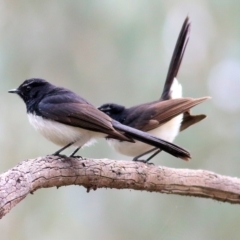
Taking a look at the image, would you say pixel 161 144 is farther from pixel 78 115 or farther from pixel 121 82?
pixel 121 82

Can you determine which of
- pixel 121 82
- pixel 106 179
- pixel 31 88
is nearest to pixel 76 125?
pixel 106 179

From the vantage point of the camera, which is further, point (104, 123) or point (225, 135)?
point (225, 135)

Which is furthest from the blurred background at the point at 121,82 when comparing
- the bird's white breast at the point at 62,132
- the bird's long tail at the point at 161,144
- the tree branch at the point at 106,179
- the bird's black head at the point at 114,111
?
the bird's long tail at the point at 161,144

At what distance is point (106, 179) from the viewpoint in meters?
1.89

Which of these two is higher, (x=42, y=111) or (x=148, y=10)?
(x=148, y=10)

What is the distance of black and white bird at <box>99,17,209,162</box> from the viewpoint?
2506mm

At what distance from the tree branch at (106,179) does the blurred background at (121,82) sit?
1.46ft

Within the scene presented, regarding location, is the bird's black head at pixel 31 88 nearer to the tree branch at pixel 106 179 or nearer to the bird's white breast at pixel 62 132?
the bird's white breast at pixel 62 132

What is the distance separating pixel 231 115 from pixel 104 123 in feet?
4.65

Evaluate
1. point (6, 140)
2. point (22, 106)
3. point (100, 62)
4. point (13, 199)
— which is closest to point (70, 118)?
point (13, 199)

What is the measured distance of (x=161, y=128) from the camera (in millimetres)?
2594

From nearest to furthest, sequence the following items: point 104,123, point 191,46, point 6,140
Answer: point 104,123, point 6,140, point 191,46

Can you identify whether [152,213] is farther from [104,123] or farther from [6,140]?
[104,123]

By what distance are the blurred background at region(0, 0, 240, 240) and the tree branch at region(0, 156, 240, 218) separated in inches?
17.5
